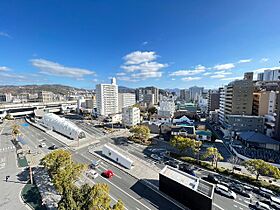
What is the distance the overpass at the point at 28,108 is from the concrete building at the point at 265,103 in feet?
271

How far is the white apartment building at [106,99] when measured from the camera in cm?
6369

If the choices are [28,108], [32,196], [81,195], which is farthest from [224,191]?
[28,108]

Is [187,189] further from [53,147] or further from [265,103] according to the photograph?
[265,103]

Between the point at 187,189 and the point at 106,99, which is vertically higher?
the point at 106,99

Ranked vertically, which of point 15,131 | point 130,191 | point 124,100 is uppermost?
point 124,100

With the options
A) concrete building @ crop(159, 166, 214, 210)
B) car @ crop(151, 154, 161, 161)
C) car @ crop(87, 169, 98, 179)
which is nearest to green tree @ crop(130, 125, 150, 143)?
car @ crop(151, 154, 161, 161)

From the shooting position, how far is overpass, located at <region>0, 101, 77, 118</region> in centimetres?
6291

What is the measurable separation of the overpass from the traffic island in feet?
196

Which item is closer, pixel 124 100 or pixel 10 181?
pixel 10 181

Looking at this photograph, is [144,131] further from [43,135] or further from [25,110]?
[25,110]

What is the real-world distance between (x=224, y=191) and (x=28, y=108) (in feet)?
266

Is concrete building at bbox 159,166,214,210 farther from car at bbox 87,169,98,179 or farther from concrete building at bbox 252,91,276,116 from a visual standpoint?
concrete building at bbox 252,91,276,116

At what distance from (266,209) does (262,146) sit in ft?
68.8

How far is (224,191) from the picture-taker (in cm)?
1800
